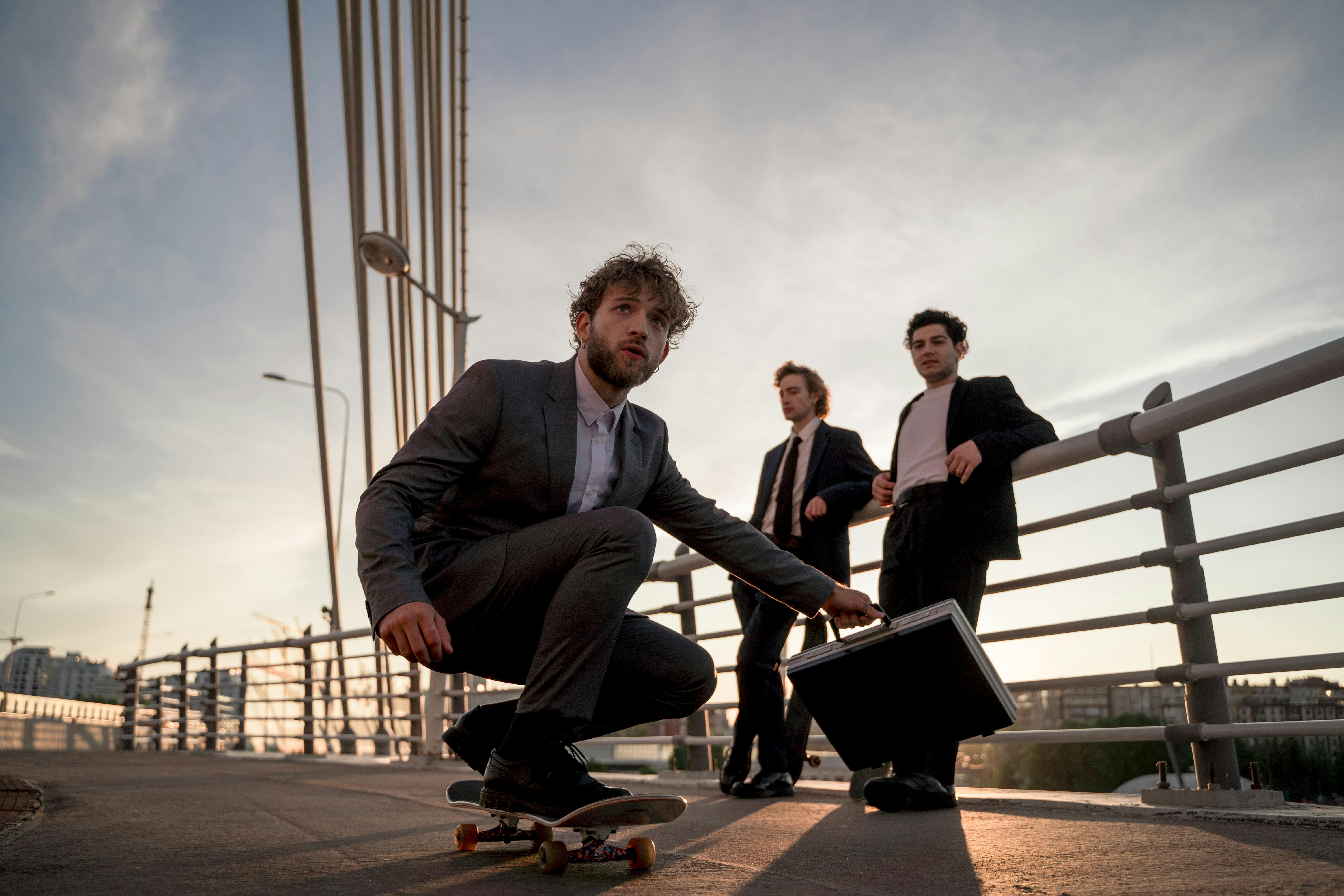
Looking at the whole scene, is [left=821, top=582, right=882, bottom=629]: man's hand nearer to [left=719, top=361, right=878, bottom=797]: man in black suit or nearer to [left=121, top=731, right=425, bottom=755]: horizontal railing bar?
[left=719, top=361, right=878, bottom=797]: man in black suit

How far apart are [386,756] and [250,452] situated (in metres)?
10.4

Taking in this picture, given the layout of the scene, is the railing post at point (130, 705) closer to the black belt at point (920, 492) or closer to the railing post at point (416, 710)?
the railing post at point (416, 710)

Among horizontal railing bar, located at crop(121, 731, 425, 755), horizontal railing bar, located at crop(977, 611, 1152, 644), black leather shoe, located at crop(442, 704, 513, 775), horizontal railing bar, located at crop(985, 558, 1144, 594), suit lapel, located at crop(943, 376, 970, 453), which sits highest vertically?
suit lapel, located at crop(943, 376, 970, 453)

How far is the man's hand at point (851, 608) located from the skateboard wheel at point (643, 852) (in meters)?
0.72

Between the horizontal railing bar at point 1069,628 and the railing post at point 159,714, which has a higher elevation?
the horizontal railing bar at point 1069,628

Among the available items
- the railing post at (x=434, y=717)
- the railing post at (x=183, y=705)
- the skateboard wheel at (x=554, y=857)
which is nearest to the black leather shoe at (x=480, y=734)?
the skateboard wheel at (x=554, y=857)

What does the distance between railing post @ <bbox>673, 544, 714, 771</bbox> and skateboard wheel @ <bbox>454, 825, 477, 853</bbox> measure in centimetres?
253

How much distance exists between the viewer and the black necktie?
3.76 m

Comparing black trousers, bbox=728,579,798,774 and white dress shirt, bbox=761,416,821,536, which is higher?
white dress shirt, bbox=761,416,821,536

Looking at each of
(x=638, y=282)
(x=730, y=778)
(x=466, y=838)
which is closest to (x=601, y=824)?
(x=466, y=838)

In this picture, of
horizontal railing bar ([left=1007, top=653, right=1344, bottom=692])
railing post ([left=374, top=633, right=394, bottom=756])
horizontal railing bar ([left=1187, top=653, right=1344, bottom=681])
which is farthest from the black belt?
railing post ([left=374, top=633, right=394, bottom=756])

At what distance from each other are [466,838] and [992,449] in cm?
190

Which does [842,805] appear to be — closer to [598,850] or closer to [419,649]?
[598,850]

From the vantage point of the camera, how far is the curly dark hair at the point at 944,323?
342cm
